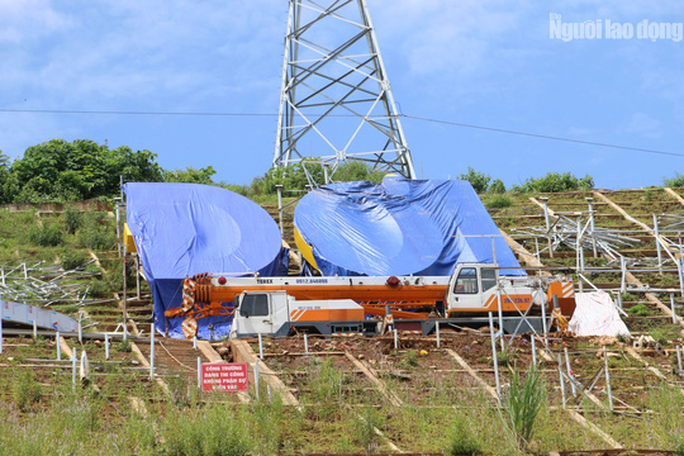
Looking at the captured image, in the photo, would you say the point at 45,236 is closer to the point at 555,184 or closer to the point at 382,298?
the point at 382,298

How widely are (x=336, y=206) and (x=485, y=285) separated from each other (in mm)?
6124

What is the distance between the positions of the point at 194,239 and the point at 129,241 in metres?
2.13

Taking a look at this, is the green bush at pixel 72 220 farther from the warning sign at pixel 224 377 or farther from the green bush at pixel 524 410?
the green bush at pixel 524 410

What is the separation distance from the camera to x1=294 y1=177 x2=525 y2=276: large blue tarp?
23.9m

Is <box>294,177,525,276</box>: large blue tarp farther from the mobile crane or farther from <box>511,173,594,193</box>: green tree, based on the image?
<box>511,173,594,193</box>: green tree

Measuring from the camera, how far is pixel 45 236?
29.3 metres

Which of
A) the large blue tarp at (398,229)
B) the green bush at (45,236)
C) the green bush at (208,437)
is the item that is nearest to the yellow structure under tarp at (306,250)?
the large blue tarp at (398,229)

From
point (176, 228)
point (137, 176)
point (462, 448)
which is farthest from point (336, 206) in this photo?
point (137, 176)

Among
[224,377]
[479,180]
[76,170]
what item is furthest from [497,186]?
[224,377]

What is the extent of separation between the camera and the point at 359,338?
19594 mm

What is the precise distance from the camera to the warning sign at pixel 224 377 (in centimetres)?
1329

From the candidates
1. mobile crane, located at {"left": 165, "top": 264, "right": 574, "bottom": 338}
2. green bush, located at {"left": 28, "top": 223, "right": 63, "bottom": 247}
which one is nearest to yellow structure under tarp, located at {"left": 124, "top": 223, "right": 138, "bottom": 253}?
mobile crane, located at {"left": 165, "top": 264, "right": 574, "bottom": 338}

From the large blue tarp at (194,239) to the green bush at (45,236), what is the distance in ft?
16.1

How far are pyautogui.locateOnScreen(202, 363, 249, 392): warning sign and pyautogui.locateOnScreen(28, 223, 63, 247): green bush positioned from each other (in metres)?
Answer: 17.6
